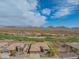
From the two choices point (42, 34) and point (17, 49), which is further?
point (42, 34)

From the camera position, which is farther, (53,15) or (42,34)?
(42,34)

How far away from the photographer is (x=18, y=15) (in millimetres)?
2869

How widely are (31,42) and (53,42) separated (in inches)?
18.5

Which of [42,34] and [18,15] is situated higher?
A: [18,15]

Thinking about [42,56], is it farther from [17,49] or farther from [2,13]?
[2,13]

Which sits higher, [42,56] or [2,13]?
[2,13]

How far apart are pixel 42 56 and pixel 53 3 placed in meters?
1.02

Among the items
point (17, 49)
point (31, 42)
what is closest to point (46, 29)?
point (31, 42)

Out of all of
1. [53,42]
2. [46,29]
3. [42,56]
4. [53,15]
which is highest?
[53,15]

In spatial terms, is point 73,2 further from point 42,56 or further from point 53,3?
point 42,56

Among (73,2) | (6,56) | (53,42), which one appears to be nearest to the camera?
(73,2)

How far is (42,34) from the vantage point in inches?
127

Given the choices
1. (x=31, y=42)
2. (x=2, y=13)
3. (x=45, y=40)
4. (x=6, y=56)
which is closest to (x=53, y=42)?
(x=45, y=40)

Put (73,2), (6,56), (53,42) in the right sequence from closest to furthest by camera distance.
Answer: (73,2) → (6,56) → (53,42)
